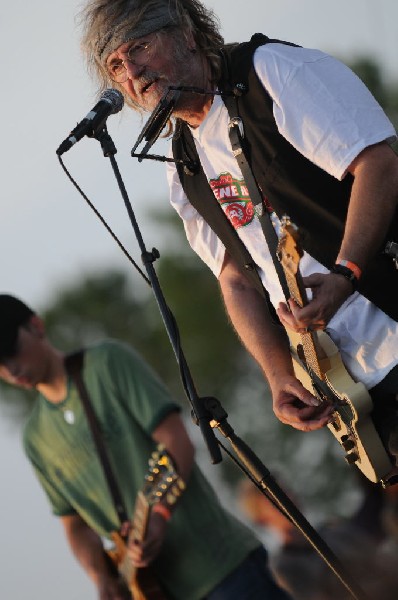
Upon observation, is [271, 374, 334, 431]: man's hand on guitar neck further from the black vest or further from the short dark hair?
the short dark hair

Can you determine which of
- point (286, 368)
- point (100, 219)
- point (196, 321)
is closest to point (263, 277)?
point (286, 368)

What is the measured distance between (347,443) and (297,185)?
2.38ft

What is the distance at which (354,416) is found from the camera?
2.78 metres

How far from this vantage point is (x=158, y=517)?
3.74 metres

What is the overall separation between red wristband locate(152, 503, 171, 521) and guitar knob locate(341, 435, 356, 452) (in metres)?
1.00

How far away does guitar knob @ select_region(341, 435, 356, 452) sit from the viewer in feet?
9.45

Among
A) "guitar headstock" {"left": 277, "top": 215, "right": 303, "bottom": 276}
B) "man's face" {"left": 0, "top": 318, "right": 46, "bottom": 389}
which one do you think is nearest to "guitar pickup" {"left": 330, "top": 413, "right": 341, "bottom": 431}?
"guitar headstock" {"left": 277, "top": 215, "right": 303, "bottom": 276}

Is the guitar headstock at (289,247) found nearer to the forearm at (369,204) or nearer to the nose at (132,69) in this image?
the forearm at (369,204)

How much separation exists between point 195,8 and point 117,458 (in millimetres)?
1588

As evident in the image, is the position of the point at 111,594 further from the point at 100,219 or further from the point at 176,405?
the point at 100,219

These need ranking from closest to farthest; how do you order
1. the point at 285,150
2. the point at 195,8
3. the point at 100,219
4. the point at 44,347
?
the point at 285,150 < the point at 100,219 < the point at 195,8 < the point at 44,347

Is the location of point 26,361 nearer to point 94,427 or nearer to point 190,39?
point 94,427

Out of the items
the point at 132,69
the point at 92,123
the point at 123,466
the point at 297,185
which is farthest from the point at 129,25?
the point at 123,466

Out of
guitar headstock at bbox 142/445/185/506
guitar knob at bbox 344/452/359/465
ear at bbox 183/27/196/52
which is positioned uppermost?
ear at bbox 183/27/196/52
